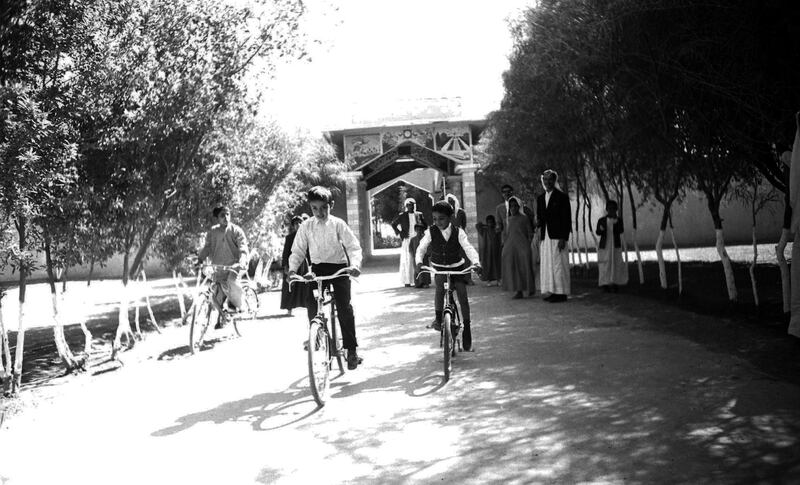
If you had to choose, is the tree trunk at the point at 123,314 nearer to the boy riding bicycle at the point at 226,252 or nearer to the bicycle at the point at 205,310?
the bicycle at the point at 205,310

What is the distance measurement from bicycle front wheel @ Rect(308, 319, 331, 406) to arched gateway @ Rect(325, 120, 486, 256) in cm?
2274

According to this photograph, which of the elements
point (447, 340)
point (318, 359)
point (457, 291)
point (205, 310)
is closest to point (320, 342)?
point (318, 359)

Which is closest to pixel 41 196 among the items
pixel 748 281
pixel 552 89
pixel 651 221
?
pixel 552 89

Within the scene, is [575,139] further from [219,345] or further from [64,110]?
[64,110]

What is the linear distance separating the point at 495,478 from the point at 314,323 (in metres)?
2.81

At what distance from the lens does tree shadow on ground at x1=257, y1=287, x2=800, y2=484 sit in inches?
180

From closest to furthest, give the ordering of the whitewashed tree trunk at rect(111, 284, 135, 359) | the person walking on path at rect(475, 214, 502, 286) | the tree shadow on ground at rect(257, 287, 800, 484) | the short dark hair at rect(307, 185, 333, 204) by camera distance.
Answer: the tree shadow on ground at rect(257, 287, 800, 484) < the short dark hair at rect(307, 185, 333, 204) < the whitewashed tree trunk at rect(111, 284, 135, 359) < the person walking on path at rect(475, 214, 502, 286)

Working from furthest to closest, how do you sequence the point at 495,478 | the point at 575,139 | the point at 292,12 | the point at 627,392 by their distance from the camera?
the point at 575,139 < the point at 292,12 < the point at 627,392 < the point at 495,478

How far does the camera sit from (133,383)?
28.6ft

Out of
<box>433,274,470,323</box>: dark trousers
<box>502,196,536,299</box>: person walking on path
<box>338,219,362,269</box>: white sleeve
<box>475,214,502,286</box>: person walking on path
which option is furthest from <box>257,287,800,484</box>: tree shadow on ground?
<box>475,214,502,286</box>: person walking on path

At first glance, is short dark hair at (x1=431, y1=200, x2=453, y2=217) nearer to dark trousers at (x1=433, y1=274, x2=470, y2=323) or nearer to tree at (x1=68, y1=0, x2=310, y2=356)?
dark trousers at (x1=433, y1=274, x2=470, y2=323)

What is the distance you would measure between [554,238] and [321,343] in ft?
24.9

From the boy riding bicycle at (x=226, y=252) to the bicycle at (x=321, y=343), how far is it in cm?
448

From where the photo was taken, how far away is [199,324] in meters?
10.8
